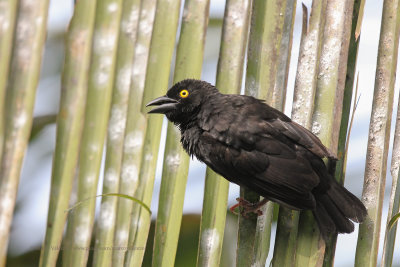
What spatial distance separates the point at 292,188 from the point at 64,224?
1.22 meters

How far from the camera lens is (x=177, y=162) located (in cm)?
255

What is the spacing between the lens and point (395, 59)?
116 inches

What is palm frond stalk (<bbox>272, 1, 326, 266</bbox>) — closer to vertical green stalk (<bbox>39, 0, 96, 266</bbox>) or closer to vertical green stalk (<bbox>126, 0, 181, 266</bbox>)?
vertical green stalk (<bbox>126, 0, 181, 266</bbox>)

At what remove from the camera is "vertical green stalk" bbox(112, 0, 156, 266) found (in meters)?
2.31

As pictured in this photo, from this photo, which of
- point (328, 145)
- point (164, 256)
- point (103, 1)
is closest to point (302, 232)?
point (328, 145)

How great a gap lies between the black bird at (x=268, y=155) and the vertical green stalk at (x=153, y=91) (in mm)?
405

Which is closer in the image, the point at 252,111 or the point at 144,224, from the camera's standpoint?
the point at 144,224

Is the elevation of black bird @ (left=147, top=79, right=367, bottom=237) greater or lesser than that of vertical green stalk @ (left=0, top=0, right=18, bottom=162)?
lesser

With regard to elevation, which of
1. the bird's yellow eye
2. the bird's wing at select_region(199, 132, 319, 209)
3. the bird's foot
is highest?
the bird's yellow eye

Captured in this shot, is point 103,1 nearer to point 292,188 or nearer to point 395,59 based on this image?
point 292,188

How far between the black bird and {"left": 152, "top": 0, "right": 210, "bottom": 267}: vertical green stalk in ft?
1.09

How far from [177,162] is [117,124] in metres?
0.36

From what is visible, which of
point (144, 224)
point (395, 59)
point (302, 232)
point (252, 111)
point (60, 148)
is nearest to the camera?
point (60, 148)

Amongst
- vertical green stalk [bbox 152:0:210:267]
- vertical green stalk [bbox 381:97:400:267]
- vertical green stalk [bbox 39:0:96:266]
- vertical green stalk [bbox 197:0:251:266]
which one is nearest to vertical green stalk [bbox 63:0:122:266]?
vertical green stalk [bbox 39:0:96:266]
